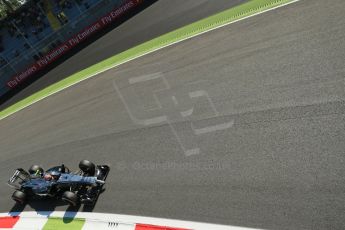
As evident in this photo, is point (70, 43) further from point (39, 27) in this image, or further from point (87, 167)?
point (87, 167)

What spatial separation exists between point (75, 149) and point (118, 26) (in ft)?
35.3

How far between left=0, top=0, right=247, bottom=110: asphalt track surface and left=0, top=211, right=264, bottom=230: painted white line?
10440 mm

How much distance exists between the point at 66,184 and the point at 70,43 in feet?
42.8

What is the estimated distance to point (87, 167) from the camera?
11898 millimetres

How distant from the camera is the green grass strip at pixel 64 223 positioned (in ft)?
36.2

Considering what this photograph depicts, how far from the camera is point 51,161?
1409cm

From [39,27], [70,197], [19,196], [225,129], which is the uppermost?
[39,27]

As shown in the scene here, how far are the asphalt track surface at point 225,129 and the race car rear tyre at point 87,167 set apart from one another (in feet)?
2.34

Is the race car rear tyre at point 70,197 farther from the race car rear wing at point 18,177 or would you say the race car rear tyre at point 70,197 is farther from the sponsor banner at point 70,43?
the sponsor banner at point 70,43

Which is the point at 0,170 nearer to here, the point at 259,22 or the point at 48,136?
the point at 48,136

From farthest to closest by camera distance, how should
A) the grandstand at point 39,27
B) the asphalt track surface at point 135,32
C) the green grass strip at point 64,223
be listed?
the grandstand at point 39,27 < the asphalt track surface at point 135,32 < the green grass strip at point 64,223

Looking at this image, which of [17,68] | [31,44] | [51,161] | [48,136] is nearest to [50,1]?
[31,44]

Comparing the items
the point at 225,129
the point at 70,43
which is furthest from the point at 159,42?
the point at 225,129

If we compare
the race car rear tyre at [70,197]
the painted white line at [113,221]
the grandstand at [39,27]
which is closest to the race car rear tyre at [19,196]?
the painted white line at [113,221]
